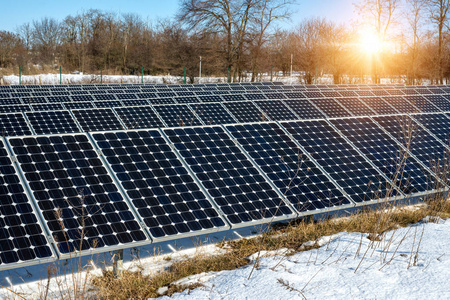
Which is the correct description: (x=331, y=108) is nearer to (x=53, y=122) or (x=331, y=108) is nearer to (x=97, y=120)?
(x=97, y=120)

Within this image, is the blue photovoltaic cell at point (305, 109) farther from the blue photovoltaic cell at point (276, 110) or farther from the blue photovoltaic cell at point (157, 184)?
the blue photovoltaic cell at point (157, 184)

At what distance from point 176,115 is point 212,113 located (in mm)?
1453

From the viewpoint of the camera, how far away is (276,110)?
15906 millimetres

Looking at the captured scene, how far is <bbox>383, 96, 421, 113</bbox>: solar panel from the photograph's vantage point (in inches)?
758

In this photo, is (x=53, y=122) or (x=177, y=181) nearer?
(x=177, y=181)

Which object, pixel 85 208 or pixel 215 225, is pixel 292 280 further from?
pixel 85 208

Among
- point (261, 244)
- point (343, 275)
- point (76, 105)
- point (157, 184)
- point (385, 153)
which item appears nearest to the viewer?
point (343, 275)

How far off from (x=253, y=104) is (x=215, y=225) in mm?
10794

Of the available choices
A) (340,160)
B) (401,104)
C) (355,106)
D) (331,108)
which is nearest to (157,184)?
(340,160)

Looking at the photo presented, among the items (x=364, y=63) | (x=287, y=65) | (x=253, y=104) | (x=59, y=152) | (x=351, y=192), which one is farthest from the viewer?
(x=287, y=65)

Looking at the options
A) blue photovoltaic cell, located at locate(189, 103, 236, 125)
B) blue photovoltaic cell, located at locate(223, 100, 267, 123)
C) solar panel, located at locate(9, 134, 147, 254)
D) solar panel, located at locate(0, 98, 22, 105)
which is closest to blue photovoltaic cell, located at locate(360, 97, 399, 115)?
blue photovoltaic cell, located at locate(223, 100, 267, 123)

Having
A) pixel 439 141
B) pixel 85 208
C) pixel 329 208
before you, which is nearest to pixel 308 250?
pixel 329 208

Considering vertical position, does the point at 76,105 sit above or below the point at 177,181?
above

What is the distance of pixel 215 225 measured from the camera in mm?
5918
